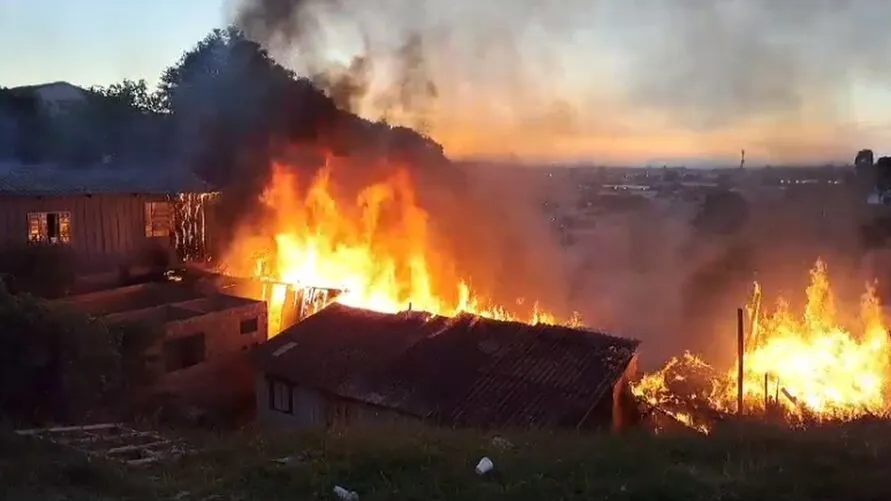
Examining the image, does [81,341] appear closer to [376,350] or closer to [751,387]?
[376,350]

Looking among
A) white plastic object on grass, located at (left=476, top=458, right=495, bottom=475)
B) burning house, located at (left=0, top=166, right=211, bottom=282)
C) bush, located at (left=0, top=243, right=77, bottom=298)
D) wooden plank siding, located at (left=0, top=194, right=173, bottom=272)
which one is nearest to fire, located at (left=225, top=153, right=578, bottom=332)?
burning house, located at (left=0, top=166, right=211, bottom=282)

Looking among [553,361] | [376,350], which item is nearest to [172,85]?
[376,350]

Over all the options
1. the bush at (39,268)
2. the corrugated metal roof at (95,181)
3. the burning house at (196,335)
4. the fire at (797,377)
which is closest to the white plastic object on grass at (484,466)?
the fire at (797,377)

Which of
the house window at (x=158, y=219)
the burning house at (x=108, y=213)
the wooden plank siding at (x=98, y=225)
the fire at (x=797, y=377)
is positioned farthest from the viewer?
the house window at (x=158, y=219)

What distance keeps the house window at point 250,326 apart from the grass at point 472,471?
10639 mm

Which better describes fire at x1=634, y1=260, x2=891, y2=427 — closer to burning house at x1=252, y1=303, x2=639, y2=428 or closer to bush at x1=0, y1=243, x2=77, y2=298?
burning house at x1=252, y1=303, x2=639, y2=428

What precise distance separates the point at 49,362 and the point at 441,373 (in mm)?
7346

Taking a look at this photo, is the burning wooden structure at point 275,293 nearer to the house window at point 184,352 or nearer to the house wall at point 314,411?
the house window at point 184,352

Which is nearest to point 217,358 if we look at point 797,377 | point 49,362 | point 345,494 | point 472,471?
point 49,362

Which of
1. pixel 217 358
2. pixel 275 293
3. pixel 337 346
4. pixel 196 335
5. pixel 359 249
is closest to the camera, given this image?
pixel 337 346

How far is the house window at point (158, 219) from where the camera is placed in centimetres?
2364

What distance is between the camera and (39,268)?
19781 mm

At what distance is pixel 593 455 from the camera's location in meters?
→ 8.85

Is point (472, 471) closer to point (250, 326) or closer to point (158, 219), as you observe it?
point (250, 326)
